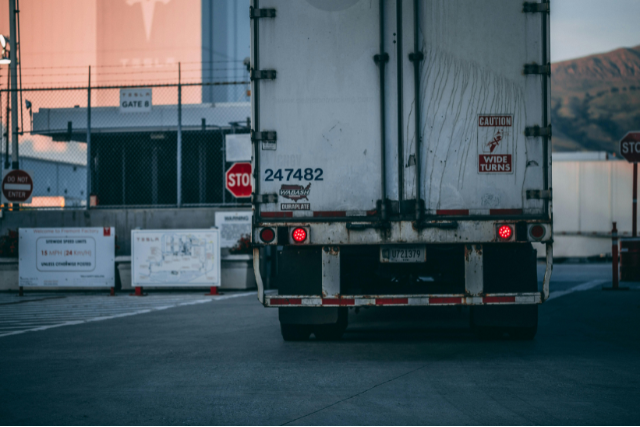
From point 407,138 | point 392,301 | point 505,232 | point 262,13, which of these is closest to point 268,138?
point 262,13

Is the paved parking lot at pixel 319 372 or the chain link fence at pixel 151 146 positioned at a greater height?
the chain link fence at pixel 151 146

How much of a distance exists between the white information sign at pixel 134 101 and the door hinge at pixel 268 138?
12205 millimetres

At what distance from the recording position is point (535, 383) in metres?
5.91

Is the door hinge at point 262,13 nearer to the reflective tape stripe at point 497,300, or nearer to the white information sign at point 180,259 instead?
the reflective tape stripe at point 497,300

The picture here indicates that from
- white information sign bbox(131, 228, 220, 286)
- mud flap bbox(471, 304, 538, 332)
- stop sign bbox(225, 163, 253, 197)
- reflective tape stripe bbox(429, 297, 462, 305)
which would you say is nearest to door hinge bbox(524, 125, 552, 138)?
reflective tape stripe bbox(429, 297, 462, 305)

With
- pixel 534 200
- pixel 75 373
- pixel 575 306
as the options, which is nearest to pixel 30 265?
pixel 75 373

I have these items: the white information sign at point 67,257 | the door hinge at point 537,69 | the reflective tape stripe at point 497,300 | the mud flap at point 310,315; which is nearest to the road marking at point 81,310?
the white information sign at point 67,257

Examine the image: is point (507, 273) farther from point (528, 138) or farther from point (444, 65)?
point (444, 65)

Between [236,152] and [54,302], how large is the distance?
18.7 ft

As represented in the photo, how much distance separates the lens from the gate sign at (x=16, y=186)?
1783 cm

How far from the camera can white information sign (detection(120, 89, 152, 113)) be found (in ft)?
61.5

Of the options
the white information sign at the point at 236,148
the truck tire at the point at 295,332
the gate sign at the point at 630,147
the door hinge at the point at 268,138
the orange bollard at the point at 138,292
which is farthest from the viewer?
the white information sign at the point at 236,148

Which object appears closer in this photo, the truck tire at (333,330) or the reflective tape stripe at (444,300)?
the reflective tape stripe at (444,300)

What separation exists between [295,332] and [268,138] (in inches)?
97.1
